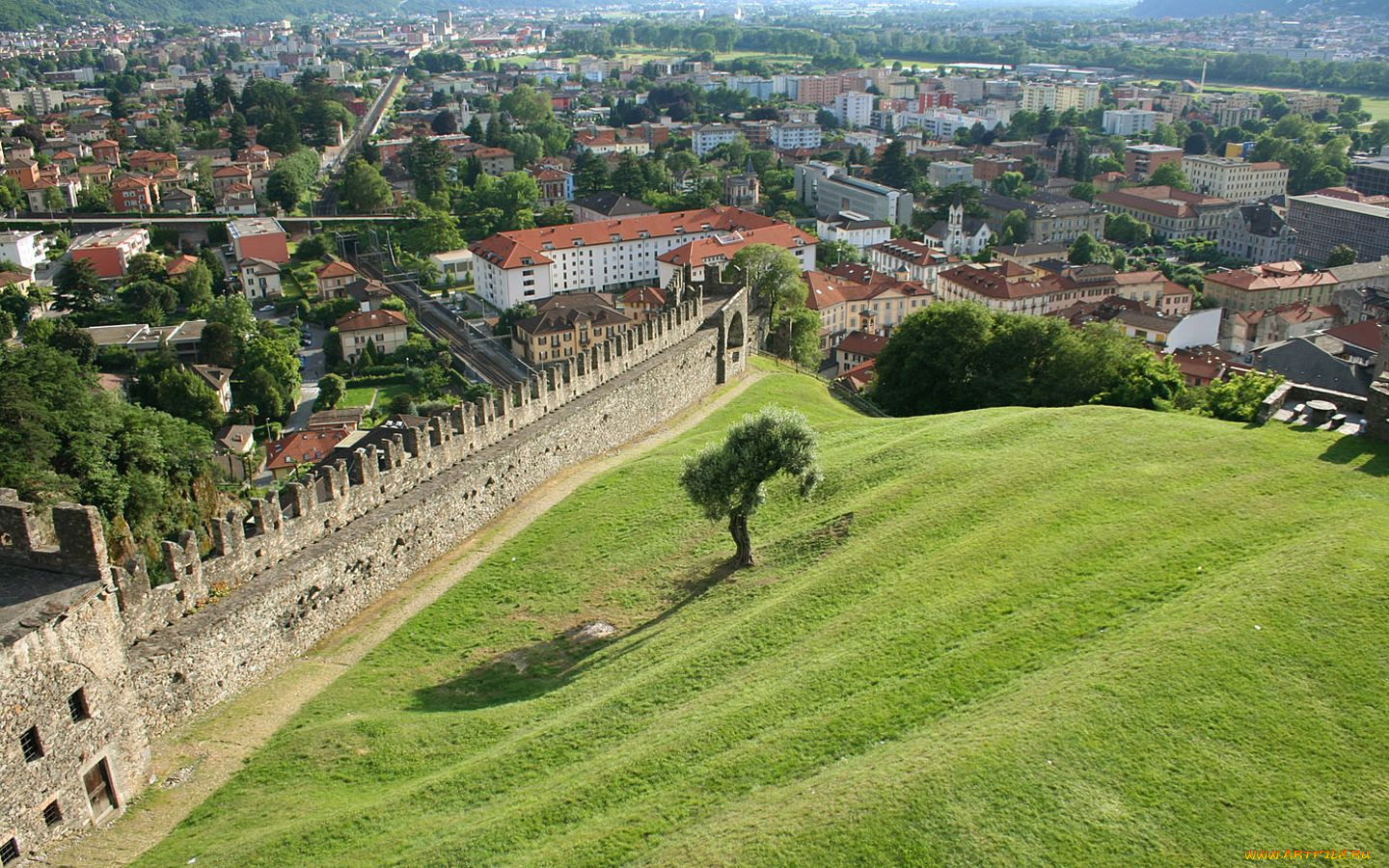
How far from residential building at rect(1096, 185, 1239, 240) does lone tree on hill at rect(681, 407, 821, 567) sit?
133 metres

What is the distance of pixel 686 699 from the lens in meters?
20.0

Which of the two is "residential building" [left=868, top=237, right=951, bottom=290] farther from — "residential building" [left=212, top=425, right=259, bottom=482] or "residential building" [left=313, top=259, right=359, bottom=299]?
"residential building" [left=212, top=425, right=259, bottom=482]

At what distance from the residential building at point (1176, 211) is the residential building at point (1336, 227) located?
8856 millimetres

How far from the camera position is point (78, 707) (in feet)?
59.3

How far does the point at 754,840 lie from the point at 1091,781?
5.09 metres

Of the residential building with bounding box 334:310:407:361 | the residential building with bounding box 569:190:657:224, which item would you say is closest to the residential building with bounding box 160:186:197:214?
the residential building with bounding box 569:190:657:224

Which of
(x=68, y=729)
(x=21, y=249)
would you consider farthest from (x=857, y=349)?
(x=21, y=249)

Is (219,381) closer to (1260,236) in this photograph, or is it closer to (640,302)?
(640,302)

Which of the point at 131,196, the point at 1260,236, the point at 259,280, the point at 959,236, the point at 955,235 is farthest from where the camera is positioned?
the point at 1260,236

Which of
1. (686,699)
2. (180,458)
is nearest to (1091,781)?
(686,699)

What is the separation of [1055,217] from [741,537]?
125353 millimetres

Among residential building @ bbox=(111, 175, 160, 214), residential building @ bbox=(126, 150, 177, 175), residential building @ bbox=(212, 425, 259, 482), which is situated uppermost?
residential building @ bbox=(126, 150, 177, 175)

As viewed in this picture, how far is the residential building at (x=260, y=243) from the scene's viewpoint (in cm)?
11038

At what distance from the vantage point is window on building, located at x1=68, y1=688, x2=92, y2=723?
707 inches
